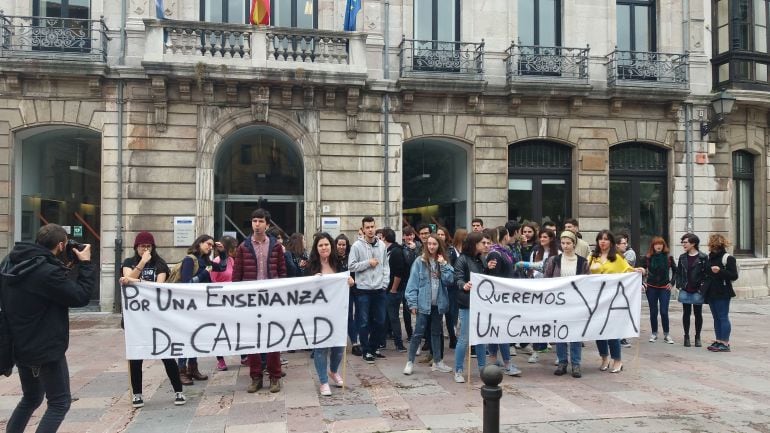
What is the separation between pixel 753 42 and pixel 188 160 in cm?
1647

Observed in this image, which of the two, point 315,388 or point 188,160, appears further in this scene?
point 188,160

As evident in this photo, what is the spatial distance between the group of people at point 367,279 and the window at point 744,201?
990 centimetres

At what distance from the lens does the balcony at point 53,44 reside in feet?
42.5

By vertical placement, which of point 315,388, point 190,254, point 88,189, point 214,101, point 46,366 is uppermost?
point 214,101

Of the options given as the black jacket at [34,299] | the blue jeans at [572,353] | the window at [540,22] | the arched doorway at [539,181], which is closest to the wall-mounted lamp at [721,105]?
the arched doorway at [539,181]

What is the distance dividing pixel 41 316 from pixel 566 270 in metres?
5.98

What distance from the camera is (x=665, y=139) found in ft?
53.4

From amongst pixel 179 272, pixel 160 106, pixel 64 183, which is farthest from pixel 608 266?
pixel 64 183

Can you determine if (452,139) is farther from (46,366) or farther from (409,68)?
(46,366)

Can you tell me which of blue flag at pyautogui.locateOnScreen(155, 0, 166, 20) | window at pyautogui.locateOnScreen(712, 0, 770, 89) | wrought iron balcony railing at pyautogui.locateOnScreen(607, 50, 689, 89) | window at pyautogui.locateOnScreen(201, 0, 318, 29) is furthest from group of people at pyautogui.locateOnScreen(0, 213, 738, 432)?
window at pyautogui.locateOnScreen(712, 0, 770, 89)

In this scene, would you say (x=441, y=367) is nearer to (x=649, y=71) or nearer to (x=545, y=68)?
(x=545, y=68)

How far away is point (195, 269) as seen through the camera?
7.00 metres

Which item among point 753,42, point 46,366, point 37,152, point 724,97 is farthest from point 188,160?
point 753,42

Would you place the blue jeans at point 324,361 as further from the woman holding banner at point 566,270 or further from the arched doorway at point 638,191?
the arched doorway at point 638,191
